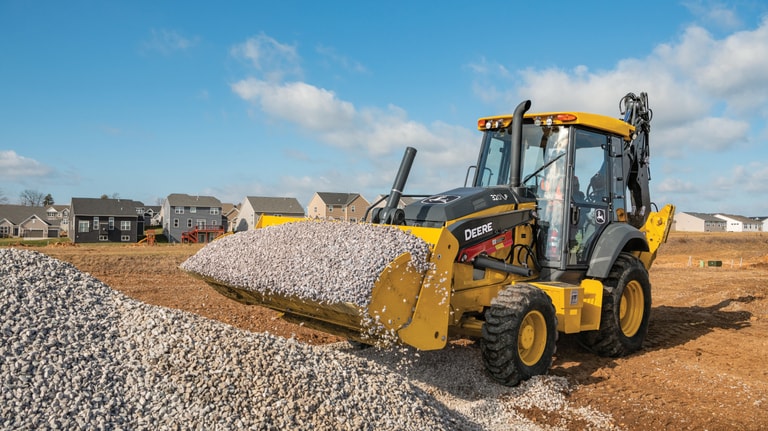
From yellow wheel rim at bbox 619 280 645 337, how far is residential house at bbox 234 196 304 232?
52.8 metres

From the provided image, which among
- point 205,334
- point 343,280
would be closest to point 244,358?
point 205,334

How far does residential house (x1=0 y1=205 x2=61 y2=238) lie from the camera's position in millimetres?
67812

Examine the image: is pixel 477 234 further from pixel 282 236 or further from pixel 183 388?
pixel 183 388

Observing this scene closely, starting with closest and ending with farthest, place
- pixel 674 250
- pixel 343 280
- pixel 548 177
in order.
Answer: pixel 343 280
pixel 548 177
pixel 674 250

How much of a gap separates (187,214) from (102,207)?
7671 mm

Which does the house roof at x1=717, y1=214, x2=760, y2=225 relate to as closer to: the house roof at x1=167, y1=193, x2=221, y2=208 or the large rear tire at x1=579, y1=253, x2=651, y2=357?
the house roof at x1=167, y1=193, x2=221, y2=208

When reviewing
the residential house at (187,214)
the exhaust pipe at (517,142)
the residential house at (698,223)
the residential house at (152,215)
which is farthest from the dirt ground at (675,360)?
the residential house at (698,223)

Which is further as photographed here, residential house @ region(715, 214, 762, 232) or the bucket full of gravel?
residential house @ region(715, 214, 762, 232)

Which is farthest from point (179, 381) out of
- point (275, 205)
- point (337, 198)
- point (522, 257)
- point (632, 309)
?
point (337, 198)

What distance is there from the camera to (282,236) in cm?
597

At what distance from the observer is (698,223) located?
90250 mm

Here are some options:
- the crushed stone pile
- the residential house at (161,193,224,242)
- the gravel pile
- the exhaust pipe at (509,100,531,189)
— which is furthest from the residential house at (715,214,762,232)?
the crushed stone pile

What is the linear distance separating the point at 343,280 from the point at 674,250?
40809 millimetres

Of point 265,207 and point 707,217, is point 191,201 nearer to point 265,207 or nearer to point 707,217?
point 265,207
